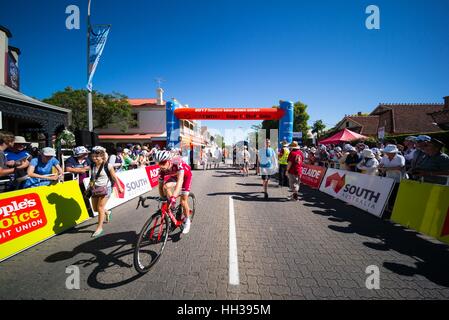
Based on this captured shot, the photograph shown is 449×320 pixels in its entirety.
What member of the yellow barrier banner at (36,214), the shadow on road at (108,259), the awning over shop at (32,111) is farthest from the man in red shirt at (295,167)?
the awning over shop at (32,111)

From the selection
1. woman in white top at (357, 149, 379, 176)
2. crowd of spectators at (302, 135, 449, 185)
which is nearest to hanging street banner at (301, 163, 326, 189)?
crowd of spectators at (302, 135, 449, 185)

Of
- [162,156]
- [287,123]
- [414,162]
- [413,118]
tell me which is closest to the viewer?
[162,156]

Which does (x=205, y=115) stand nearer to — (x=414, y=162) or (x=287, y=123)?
(x=287, y=123)

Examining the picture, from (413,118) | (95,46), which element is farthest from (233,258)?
(413,118)

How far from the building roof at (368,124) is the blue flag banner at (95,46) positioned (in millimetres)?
37838

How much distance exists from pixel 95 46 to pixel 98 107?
80.1ft

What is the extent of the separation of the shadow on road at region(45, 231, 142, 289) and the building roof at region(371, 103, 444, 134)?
115 ft

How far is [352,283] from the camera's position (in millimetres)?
2703

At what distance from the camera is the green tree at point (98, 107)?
1142 inches

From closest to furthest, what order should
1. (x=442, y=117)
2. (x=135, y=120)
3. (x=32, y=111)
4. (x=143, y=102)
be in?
1. (x=32, y=111)
2. (x=442, y=117)
3. (x=135, y=120)
4. (x=143, y=102)

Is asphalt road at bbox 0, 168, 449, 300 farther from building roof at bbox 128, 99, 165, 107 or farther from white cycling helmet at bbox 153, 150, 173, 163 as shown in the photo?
building roof at bbox 128, 99, 165, 107

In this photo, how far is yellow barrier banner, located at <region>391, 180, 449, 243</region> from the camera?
12.6 feet

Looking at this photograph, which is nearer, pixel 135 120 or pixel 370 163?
pixel 370 163

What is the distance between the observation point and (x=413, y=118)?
28922 mm
